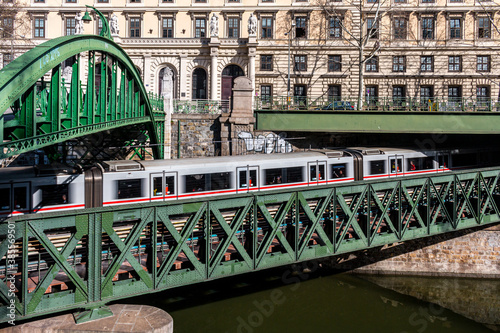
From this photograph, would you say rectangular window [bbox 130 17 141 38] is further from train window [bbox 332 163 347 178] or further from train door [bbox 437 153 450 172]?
train door [bbox 437 153 450 172]

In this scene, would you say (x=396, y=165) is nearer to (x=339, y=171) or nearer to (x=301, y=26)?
(x=339, y=171)

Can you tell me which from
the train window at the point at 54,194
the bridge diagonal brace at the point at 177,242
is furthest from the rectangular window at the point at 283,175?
the bridge diagonal brace at the point at 177,242

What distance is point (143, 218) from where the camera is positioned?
376 inches

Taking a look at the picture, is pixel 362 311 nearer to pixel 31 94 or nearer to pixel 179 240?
pixel 179 240

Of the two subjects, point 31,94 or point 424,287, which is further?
point 424,287

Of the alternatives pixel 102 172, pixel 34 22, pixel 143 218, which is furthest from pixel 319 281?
pixel 34 22

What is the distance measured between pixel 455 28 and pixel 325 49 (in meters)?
12.6

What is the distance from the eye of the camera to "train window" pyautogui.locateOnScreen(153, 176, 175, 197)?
17.4 metres

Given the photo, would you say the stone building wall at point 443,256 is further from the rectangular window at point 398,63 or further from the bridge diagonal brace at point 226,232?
the rectangular window at point 398,63

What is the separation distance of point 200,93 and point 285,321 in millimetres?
32048

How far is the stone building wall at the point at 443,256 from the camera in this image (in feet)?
65.9

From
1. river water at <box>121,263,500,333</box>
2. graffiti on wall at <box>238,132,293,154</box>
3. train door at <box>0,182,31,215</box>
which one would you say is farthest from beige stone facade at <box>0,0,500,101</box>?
train door at <box>0,182,31,215</box>

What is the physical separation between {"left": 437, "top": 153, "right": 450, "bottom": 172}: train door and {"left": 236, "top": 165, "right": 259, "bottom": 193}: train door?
11.8 m

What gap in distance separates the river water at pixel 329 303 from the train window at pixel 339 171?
456 cm
